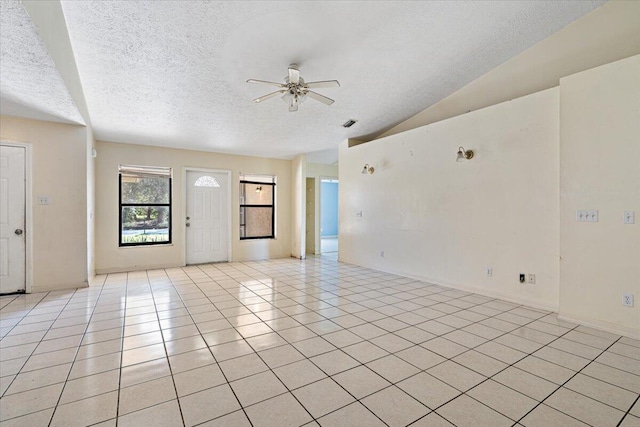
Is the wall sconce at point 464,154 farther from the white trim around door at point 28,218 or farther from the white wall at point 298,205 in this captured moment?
the white trim around door at point 28,218

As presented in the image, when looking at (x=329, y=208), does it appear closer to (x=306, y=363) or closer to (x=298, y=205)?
(x=298, y=205)

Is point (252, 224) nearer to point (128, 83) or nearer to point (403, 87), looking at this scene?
point (128, 83)

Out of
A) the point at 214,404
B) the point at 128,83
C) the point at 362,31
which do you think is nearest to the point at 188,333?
the point at 214,404

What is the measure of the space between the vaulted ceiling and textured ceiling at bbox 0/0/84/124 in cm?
1

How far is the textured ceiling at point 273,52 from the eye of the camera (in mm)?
2904

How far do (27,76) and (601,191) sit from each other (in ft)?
18.8

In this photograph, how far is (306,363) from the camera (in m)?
2.30

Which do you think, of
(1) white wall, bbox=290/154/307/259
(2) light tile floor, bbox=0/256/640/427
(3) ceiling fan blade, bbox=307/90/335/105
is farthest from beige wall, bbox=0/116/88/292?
(1) white wall, bbox=290/154/307/259

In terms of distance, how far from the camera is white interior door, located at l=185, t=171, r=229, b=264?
6.55m

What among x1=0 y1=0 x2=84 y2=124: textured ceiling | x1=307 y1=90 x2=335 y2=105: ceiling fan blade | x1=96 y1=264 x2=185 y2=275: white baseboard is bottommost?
x1=96 y1=264 x2=185 y2=275: white baseboard

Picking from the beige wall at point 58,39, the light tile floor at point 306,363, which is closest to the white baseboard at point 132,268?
the light tile floor at point 306,363

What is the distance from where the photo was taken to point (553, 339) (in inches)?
108

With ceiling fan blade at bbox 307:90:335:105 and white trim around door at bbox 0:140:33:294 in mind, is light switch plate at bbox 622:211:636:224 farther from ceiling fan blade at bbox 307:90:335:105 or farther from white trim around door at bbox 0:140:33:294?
white trim around door at bbox 0:140:33:294

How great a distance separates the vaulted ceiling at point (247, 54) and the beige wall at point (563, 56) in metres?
0.14
